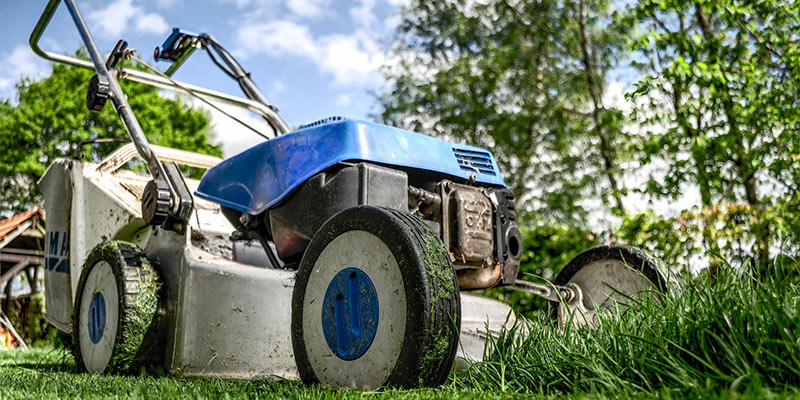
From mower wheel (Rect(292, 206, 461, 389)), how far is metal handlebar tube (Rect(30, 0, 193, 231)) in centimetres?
119

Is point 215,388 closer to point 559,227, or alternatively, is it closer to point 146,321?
point 146,321

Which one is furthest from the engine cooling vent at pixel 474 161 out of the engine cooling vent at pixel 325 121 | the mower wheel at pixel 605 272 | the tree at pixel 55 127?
the tree at pixel 55 127

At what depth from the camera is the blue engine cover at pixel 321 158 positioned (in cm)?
280

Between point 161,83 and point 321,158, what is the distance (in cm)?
154

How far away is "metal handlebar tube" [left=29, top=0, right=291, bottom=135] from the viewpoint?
12.8 feet

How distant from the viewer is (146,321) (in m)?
3.06

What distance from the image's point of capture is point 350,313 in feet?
6.75

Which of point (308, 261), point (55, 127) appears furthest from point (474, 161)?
point (55, 127)

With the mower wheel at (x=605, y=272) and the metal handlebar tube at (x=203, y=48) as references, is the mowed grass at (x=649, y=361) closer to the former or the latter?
the mower wheel at (x=605, y=272)

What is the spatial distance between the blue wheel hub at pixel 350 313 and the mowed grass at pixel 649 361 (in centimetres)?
15

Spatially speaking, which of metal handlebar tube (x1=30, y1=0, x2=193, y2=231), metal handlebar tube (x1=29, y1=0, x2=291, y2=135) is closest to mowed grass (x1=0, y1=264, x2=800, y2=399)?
metal handlebar tube (x1=30, y1=0, x2=193, y2=231)

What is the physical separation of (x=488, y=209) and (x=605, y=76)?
49.4ft

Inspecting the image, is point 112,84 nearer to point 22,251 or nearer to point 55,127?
point 22,251

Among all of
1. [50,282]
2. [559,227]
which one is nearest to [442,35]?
[559,227]
